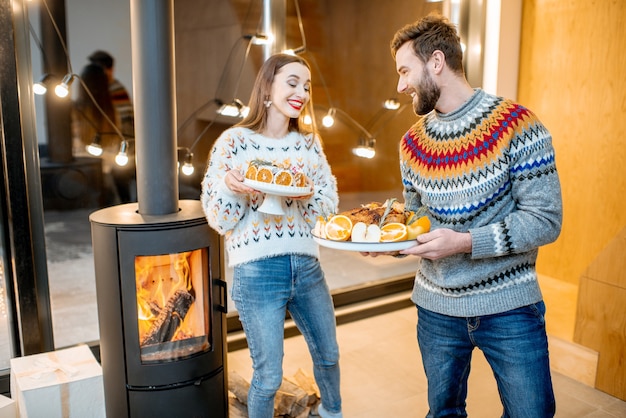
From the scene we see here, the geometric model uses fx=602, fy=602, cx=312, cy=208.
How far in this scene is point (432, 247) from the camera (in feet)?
5.06

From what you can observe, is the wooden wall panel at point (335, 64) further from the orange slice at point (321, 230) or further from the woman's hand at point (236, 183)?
the orange slice at point (321, 230)

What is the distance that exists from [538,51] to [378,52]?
1.15 meters

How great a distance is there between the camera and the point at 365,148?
3820mm

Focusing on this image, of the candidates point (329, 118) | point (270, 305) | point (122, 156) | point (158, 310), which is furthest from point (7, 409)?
point (329, 118)

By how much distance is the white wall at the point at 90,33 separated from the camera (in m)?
2.66

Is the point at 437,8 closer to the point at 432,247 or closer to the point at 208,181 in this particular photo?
the point at 208,181

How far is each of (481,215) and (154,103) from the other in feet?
4.16

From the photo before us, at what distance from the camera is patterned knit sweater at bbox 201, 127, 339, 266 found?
210 centimetres

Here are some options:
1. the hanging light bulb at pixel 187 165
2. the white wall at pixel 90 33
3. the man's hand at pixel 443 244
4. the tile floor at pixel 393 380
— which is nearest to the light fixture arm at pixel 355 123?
the hanging light bulb at pixel 187 165

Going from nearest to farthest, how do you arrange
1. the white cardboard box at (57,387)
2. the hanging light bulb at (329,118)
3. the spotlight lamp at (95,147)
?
the white cardboard box at (57,387) → the spotlight lamp at (95,147) → the hanging light bulb at (329,118)

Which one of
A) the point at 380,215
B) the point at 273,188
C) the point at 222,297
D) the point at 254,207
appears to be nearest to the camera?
the point at 380,215

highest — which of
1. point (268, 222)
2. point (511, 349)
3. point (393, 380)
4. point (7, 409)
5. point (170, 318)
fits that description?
point (268, 222)

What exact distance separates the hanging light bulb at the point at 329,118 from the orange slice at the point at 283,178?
173 centimetres

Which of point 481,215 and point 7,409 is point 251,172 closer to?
point 481,215
